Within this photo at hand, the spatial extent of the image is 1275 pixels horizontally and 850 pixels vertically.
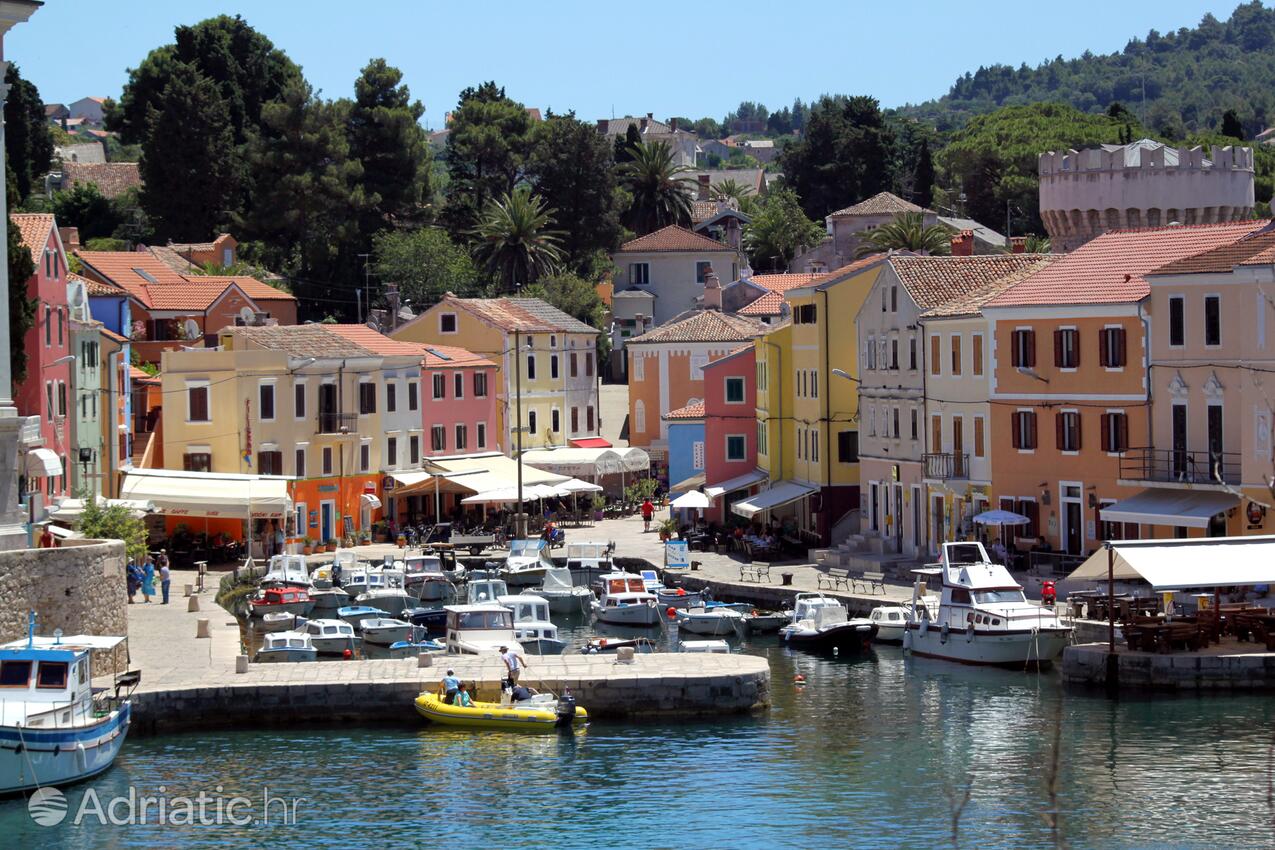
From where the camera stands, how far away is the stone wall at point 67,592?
4256cm

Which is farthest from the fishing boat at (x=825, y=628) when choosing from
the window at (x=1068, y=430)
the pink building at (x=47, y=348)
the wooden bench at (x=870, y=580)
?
the pink building at (x=47, y=348)

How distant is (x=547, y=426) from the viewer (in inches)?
3994

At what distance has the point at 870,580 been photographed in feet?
207

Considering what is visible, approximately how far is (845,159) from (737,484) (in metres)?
74.4

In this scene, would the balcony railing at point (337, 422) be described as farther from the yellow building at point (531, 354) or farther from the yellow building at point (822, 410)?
the yellow building at point (822, 410)

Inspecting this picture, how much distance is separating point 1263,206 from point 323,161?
59744mm

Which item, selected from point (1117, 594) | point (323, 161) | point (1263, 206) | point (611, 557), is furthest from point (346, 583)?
point (1263, 206)

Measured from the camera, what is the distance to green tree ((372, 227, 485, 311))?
370 feet

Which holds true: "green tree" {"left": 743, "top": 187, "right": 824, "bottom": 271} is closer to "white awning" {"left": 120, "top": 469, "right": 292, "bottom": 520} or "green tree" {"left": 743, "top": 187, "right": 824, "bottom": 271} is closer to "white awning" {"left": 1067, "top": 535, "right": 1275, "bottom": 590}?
"white awning" {"left": 120, "top": 469, "right": 292, "bottom": 520}

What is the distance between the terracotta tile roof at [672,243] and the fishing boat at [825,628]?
218 feet

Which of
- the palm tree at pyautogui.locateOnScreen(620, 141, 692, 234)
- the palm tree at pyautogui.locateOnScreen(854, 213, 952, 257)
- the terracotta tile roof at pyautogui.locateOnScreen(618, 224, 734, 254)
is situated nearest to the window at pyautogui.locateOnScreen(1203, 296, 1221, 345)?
the palm tree at pyautogui.locateOnScreen(854, 213, 952, 257)

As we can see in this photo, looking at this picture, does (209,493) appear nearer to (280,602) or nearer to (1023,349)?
(280,602)

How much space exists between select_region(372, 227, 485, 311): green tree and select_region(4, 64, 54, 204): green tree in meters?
19.7

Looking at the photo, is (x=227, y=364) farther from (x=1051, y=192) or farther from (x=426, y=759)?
(x=426, y=759)
